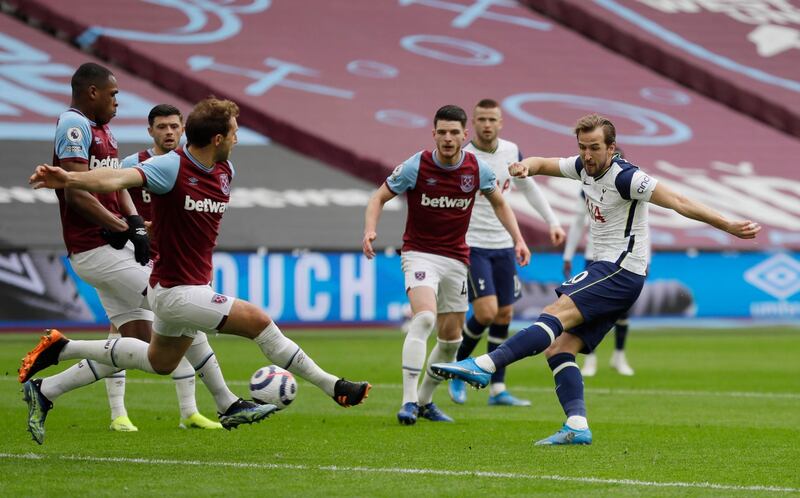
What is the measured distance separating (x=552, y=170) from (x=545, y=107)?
21.0 meters

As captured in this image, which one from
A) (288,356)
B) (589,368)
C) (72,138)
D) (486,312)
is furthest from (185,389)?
(589,368)

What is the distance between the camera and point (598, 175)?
846cm

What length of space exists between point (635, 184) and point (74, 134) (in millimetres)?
3474

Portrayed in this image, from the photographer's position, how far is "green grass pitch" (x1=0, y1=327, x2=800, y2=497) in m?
6.56

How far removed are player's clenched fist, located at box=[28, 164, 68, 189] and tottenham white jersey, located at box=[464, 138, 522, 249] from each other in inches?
208

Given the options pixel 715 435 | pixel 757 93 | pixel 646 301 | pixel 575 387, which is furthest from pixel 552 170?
pixel 757 93

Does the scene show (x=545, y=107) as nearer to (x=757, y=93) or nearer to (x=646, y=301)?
(x=757, y=93)

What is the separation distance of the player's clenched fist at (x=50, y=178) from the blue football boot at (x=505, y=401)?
213 inches

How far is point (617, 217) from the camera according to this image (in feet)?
28.0

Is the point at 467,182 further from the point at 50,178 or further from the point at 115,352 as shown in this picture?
the point at 50,178

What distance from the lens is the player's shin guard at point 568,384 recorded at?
8375 millimetres

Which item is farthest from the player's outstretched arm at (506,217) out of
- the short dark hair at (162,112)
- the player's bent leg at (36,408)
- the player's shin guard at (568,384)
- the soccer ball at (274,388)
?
the player's bent leg at (36,408)

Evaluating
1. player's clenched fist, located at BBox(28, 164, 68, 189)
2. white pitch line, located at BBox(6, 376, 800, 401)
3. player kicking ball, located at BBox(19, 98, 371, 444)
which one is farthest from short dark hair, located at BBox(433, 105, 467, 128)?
white pitch line, located at BBox(6, 376, 800, 401)

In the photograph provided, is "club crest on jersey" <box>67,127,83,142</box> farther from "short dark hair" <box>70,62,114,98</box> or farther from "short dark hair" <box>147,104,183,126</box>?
"short dark hair" <box>147,104,183,126</box>
